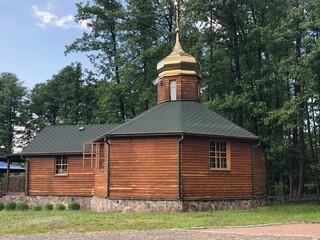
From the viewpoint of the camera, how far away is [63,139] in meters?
24.7

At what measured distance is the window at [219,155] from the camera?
17953 mm

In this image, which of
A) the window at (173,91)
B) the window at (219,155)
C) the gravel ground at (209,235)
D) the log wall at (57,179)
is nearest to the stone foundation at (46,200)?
the log wall at (57,179)

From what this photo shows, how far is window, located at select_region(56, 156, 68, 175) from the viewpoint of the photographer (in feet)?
76.5

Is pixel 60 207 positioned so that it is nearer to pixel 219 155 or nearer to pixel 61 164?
pixel 61 164

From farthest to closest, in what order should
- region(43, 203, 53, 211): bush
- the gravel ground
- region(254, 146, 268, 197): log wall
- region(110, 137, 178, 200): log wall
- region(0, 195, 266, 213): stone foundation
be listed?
region(43, 203, 53, 211): bush → region(254, 146, 268, 197): log wall → region(110, 137, 178, 200): log wall → region(0, 195, 266, 213): stone foundation → the gravel ground

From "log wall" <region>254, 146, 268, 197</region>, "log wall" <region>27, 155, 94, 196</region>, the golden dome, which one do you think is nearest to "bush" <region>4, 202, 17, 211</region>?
"log wall" <region>27, 155, 94, 196</region>

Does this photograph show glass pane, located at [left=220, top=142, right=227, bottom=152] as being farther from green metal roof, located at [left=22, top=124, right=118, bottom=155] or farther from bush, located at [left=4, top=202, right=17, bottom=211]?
bush, located at [left=4, top=202, right=17, bottom=211]

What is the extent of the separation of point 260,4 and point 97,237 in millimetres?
21652

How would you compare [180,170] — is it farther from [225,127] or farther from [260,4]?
[260,4]

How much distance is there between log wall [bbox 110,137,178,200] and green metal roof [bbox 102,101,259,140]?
384 millimetres

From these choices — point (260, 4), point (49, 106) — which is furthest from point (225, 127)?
point (49, 106)

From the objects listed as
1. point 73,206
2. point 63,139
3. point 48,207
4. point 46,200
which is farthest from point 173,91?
point 46,200

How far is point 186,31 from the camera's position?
3095 cm

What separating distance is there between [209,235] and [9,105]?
3965cm
